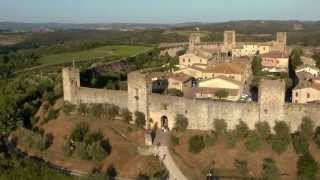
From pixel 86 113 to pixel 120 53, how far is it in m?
26.8

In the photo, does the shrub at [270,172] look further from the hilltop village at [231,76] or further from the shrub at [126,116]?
the hilltop village at [231,76]

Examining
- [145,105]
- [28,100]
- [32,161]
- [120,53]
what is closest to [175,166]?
[145,105]

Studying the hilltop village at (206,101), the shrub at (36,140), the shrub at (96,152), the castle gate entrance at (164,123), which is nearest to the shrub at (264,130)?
the hilltop village at (206,101)

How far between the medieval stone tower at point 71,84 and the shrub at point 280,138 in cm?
1158

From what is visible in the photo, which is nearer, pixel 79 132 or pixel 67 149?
Result: pixel 67 149

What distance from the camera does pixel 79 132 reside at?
949 inches

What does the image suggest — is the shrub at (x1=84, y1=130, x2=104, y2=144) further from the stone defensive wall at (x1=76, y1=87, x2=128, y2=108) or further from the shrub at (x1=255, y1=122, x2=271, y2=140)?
the shrub at (x1=255, y1=122, x2=271, y2=140)

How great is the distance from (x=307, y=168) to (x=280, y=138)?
2367mm

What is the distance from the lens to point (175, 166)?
20766 mm

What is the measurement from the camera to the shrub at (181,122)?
77.6 feet

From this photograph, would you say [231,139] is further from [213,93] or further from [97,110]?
[97,110]

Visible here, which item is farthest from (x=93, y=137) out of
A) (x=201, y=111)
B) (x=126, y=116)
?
(x=201, y=111)

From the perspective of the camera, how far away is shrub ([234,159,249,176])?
798 inches

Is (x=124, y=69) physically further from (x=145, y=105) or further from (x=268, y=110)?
(x=268, y=110)
